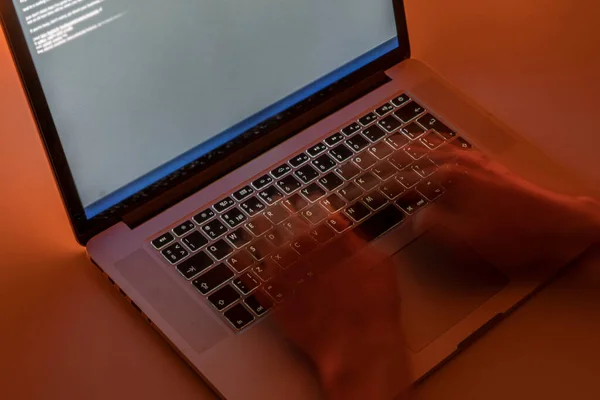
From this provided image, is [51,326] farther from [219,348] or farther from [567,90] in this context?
[567,90]

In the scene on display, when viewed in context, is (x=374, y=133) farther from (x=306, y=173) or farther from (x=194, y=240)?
(x=194, y=240)

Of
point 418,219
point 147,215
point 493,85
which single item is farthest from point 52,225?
point 493,85

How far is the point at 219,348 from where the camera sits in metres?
0.61

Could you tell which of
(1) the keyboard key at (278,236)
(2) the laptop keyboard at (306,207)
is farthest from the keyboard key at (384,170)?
(1) the keyboard key at (278,236)

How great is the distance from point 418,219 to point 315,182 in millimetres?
100

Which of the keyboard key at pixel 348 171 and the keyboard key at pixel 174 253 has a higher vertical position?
the keyboard key at pixel 348 171

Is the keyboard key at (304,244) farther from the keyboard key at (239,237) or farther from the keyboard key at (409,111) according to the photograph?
the keyboard key at (409,111)

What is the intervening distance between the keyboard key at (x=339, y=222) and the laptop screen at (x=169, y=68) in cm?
12

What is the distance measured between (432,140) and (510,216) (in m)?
0.11

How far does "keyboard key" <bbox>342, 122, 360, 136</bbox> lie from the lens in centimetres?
75

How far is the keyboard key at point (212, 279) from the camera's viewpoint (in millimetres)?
643

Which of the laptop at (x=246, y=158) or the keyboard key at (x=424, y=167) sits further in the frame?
the keyboard key at (x=424, y=167)

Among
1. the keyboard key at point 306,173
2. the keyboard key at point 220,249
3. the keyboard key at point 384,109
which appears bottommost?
the keyboard key at point 220,249

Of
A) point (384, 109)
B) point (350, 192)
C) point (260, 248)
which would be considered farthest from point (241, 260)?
point (384, 109)
